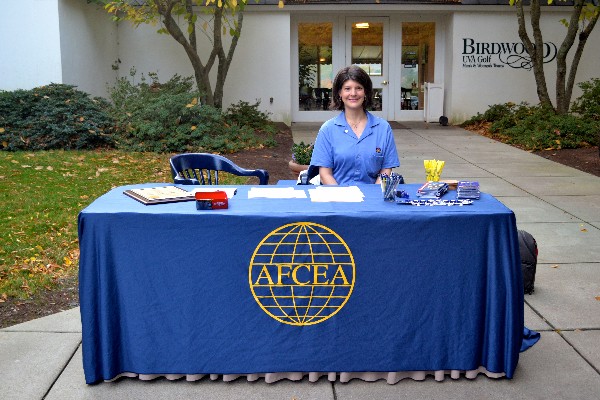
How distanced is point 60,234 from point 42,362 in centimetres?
300

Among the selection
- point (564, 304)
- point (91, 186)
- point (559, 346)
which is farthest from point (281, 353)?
point (91, 186)

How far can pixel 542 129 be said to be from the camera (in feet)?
47.3

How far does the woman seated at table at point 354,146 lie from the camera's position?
5344mm

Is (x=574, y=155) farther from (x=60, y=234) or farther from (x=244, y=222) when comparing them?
(x=244, y=222)

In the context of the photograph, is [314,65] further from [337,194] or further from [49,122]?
[337,194]

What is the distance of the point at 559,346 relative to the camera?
4605 mm

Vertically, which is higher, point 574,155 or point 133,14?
point 133,14

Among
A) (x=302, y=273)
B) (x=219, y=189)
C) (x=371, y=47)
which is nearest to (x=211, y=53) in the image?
(x=371, y=47)

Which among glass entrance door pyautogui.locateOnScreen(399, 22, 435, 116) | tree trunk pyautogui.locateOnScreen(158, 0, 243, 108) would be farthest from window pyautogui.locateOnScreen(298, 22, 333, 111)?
tree trunk pyautogui.locateOnScreen(158, 0, 243, 108)

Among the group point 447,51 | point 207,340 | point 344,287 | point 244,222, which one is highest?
point 447,51

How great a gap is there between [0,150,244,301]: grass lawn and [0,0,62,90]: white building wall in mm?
2431

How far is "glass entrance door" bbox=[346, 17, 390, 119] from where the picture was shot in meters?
18.9

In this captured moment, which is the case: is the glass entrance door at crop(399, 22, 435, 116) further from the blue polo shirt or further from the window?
the blue polo shirt

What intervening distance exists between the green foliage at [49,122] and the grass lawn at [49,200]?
0.46m
